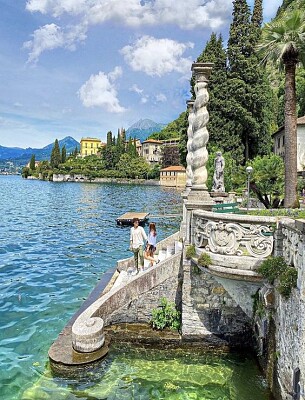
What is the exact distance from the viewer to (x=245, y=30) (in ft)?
129

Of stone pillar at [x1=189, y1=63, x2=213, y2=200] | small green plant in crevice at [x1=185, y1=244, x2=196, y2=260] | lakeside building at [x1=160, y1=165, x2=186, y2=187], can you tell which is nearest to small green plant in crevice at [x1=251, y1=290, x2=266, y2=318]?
small green plant in crevice at [x1=185, y1=244, x2=196, y2=260]

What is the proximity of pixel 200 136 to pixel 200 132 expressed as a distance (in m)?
0.10

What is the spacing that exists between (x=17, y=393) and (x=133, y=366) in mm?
2538

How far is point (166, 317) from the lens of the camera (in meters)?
9.41

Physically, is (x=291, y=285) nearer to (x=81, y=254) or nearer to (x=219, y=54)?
(x=81, y=254)

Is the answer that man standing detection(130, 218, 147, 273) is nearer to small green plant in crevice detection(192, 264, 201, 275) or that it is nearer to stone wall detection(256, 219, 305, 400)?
small green plant in crevice detection(192, 264, 201, 275)

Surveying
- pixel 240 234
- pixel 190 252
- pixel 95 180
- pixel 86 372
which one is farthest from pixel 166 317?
pixel 95 180

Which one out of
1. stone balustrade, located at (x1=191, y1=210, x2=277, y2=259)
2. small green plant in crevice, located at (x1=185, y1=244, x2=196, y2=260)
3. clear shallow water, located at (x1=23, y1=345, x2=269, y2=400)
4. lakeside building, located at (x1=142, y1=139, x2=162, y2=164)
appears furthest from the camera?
lakeside building, located at (x1=142, y1=139, x2=162, y2=164)

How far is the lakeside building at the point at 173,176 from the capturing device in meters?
105

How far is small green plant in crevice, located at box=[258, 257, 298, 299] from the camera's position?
5863mm

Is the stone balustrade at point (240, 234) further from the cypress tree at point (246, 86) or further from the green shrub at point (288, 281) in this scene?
the cypress tree at point (246, 86)

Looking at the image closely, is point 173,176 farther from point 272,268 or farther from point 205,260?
point 272,268

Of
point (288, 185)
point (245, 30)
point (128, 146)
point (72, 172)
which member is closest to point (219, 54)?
point (245, 30)

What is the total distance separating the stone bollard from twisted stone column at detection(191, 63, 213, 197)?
13.6 feet
